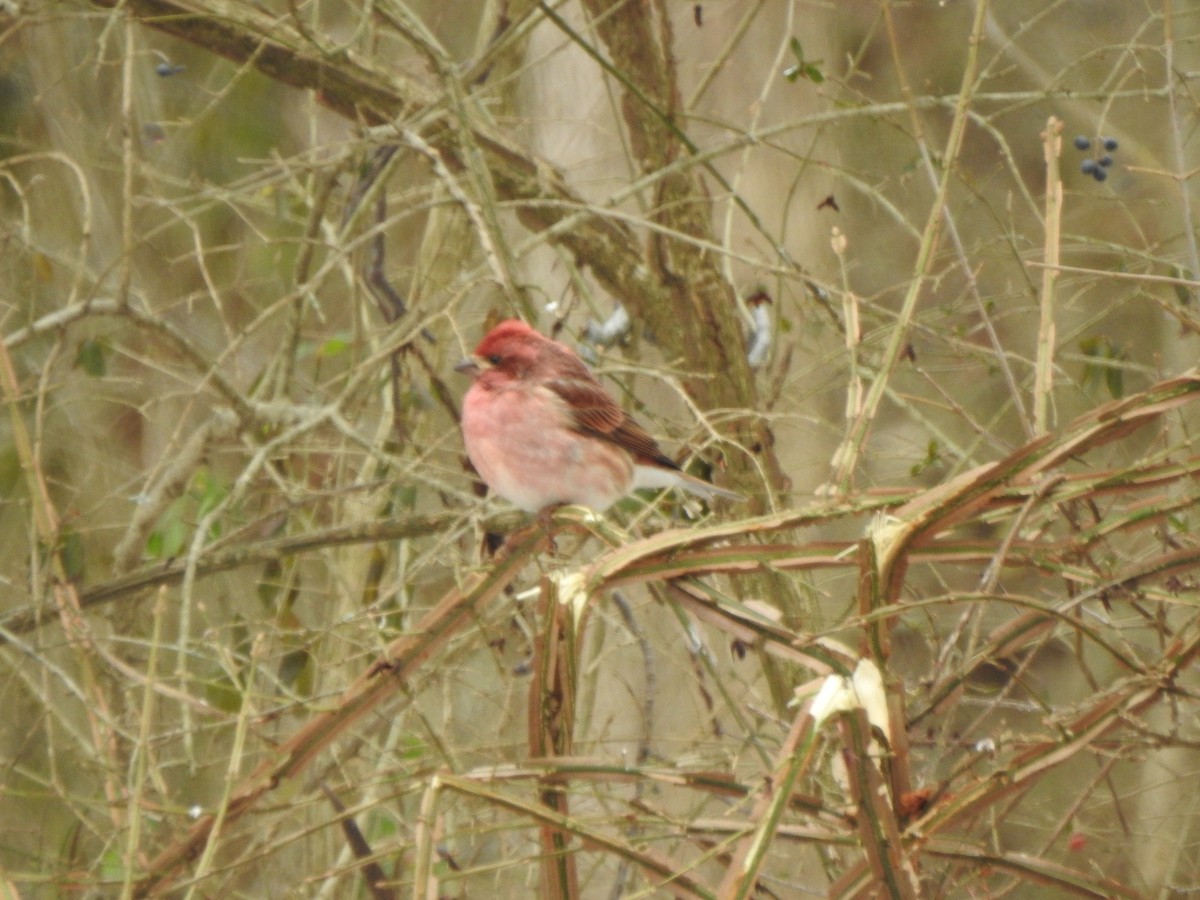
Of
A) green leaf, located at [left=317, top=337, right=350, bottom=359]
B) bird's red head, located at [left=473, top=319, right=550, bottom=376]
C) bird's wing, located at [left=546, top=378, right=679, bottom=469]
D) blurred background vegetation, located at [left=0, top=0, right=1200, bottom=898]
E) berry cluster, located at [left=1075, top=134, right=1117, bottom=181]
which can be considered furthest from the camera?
green leaf, located at [left=317, top=337, right=350, bottom=359]

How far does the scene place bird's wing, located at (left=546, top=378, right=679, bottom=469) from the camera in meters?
3.84

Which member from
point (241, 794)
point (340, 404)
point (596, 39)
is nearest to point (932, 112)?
point (596, 39)

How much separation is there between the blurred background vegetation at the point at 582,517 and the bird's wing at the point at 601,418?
192 mm

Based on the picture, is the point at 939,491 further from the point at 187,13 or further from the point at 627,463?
the point at 187,13

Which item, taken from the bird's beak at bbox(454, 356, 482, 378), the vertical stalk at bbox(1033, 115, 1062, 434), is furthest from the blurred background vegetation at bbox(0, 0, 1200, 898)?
the bird's beak at bbox(454, 356, 482, 378)

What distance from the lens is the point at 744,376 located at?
4.29 metres

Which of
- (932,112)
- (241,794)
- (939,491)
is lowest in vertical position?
(241,794)

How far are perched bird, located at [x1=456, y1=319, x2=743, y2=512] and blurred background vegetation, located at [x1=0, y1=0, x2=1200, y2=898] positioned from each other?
0.40 feet

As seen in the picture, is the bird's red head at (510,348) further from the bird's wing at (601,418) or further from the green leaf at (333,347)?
the green leaf at (333,347)

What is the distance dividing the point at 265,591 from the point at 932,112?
427 centimetres

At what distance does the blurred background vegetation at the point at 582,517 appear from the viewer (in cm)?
165

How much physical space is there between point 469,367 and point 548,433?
0.27 m

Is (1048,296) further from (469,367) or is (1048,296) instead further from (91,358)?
(91,358)

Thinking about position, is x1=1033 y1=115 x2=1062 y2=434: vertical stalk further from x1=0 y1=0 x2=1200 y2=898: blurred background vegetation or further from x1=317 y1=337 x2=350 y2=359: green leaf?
x1=317 y1=337 x2=350 y2=359: green leaf
